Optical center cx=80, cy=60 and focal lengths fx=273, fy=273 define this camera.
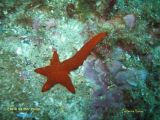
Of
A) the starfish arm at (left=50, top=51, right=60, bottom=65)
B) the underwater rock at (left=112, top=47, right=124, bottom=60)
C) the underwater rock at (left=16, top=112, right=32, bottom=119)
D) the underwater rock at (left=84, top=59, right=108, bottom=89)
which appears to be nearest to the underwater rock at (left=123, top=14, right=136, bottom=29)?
the underwater rock at (left=112, top=47, right=124, bottom=60)

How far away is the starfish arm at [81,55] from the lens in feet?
12.3

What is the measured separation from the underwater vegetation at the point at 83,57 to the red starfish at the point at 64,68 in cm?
2

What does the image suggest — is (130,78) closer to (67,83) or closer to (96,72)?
(96,72)

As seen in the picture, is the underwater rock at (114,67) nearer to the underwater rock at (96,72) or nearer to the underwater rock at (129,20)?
the underwater rock at (96,72)

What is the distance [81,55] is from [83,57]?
40mm

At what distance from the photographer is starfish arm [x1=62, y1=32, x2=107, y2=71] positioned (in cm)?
374

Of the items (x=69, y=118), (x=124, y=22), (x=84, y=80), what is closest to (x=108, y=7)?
(x=124, y=22)

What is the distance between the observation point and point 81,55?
12.4ft

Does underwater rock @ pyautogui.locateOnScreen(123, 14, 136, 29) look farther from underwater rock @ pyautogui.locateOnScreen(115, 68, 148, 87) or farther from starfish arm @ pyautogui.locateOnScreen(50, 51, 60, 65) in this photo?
starfish arm @ pyautogui.locateOnScreen(50, 51, 60, 65)

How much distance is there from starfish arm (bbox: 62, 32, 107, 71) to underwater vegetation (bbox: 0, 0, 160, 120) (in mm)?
14

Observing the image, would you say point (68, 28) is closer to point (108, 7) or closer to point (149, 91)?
point (108, 7)

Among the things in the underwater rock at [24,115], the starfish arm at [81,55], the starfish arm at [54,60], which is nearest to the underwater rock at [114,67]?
the starfish arm at [81,55]

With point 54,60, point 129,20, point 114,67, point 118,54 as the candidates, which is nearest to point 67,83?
point 54,60

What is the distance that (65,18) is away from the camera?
162 inches
